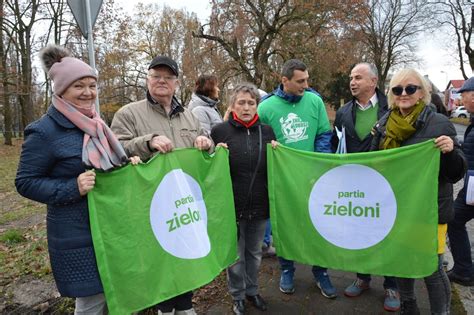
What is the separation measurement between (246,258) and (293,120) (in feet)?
4.76

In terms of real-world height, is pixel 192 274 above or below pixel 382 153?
below

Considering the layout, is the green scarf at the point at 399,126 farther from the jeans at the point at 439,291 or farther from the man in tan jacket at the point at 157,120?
the man in tan jacket at the point at 157,120

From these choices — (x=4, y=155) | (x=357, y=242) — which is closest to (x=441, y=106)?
(x=357, y=242)

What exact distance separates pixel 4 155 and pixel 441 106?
71.3 feet

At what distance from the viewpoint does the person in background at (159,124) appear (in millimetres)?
2650

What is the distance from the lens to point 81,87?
2258mm

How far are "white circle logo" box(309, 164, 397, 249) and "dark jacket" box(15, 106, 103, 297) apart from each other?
187cm

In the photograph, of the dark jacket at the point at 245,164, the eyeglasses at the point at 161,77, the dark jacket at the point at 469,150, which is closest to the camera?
the eyeglasses at the point at 161,77

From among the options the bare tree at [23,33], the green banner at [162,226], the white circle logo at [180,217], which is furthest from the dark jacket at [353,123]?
the bare tree at [23,33]

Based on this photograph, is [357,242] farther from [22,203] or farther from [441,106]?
[22,203]

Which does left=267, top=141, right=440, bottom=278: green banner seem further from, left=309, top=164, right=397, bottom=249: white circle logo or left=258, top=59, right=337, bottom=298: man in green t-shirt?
left=258, top=59, right=337, bottom=298: man in green t-shirt

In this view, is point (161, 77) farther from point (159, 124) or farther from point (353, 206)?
point (353, 206)

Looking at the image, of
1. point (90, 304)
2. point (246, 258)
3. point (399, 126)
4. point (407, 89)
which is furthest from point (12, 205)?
point (407, 89)

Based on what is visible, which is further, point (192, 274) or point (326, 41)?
point (326, 41)
